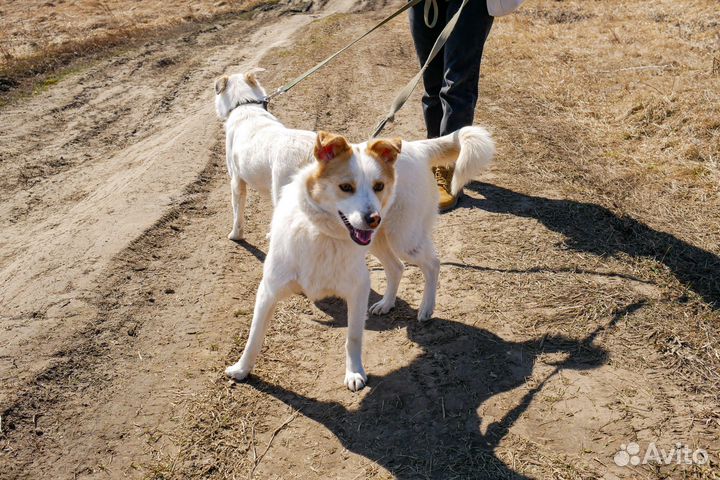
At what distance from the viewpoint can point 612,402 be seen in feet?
10.1

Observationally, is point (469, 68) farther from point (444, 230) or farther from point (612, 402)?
point (612, 402)

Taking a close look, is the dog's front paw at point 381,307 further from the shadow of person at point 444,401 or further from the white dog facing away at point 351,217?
the shadow of person at point 444,401

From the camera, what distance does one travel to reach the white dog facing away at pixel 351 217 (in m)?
2.99

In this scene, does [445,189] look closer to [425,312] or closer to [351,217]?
[425,312]

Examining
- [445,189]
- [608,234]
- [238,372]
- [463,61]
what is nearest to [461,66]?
[463,61]

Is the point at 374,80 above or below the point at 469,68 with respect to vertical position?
below

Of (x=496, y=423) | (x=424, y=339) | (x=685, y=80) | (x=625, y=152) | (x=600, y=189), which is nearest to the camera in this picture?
(x=496, y=423)

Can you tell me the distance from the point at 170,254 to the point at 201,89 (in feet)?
17.2

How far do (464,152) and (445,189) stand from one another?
1.55 metres

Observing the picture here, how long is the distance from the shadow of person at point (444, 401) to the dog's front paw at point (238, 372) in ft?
0.21

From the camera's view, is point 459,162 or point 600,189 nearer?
point 459,162

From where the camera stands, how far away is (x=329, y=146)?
117 inches

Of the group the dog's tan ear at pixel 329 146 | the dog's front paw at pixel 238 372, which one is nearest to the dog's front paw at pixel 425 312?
the dog's front paw at pixel 238 372

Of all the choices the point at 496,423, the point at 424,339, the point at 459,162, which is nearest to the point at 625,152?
the point at 459,162
